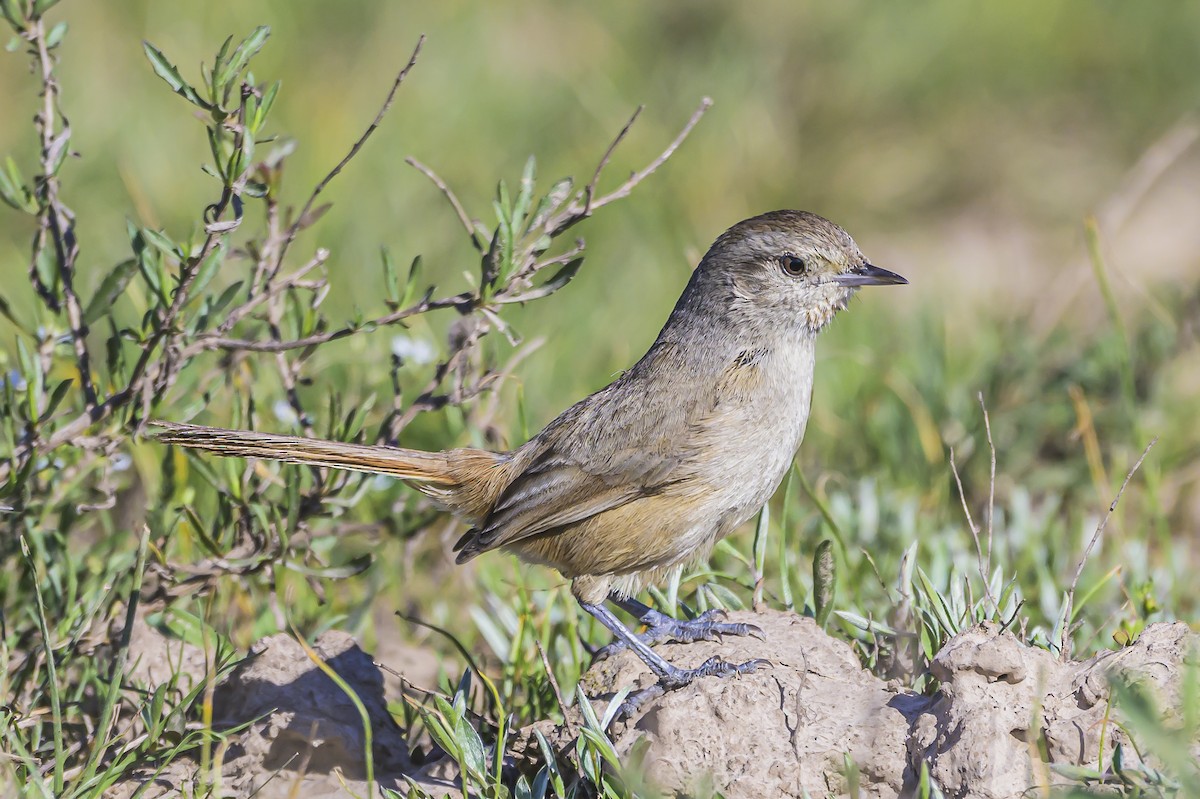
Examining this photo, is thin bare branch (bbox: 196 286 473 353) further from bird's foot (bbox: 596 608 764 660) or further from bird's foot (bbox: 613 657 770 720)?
bird's foot (bbox: 613 657 770 720)

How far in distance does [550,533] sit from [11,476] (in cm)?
168

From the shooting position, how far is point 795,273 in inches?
178

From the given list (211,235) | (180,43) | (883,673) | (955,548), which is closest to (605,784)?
(883,673)

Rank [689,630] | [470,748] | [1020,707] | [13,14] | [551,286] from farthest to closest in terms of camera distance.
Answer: [551,286], [689,630], [13,14], [470,748], [1020,707]

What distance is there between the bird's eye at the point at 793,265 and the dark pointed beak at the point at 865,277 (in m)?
0.12

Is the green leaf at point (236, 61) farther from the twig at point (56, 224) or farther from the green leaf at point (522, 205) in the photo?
the green leaf at point (522, 205)

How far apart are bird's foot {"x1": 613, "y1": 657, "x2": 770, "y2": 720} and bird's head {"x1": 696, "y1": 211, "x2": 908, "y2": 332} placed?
1.28 m

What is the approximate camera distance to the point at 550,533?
438 centimetres

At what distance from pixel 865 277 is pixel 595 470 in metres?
1.12

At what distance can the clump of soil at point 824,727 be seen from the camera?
3229mm

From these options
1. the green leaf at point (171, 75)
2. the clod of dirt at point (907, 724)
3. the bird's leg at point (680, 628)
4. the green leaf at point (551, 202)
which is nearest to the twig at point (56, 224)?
the green leaf at point (171, 75)

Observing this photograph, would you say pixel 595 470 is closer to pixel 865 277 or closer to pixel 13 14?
pixel 865 277

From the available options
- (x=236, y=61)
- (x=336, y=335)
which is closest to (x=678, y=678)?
(x=336, y=335)

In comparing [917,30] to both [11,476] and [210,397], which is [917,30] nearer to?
[210,397]
